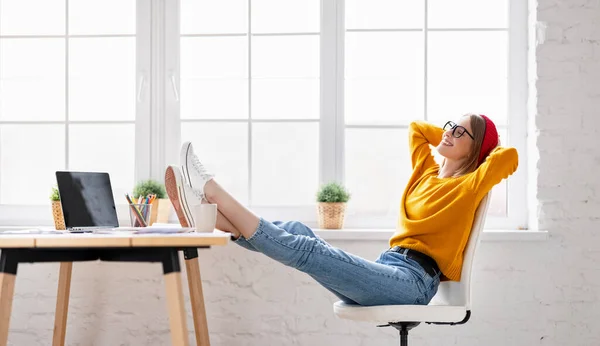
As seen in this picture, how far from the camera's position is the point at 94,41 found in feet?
11.6

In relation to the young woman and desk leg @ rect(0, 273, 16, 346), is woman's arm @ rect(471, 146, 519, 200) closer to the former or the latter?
the young woman

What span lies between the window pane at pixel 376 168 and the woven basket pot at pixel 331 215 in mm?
173

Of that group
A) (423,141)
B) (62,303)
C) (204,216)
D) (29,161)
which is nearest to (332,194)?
(423,141)

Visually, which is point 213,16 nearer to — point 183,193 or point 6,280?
point 183,193

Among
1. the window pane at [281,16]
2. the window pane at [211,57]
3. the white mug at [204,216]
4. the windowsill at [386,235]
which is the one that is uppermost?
the window pane at [281,16]

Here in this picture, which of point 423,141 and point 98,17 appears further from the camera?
point 98,17

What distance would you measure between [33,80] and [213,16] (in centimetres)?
94

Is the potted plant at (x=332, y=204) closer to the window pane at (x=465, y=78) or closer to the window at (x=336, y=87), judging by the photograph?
the window at (x=336, y=87)

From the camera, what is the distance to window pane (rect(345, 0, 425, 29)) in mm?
3438

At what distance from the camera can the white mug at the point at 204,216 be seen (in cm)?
231

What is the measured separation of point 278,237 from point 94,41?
1667 millimetres

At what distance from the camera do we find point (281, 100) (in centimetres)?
347

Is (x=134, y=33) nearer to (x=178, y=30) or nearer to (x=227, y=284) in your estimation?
(x=178, y=30)

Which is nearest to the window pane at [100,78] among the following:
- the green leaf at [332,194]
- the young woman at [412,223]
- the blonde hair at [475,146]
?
the green leaf at [332,194]
